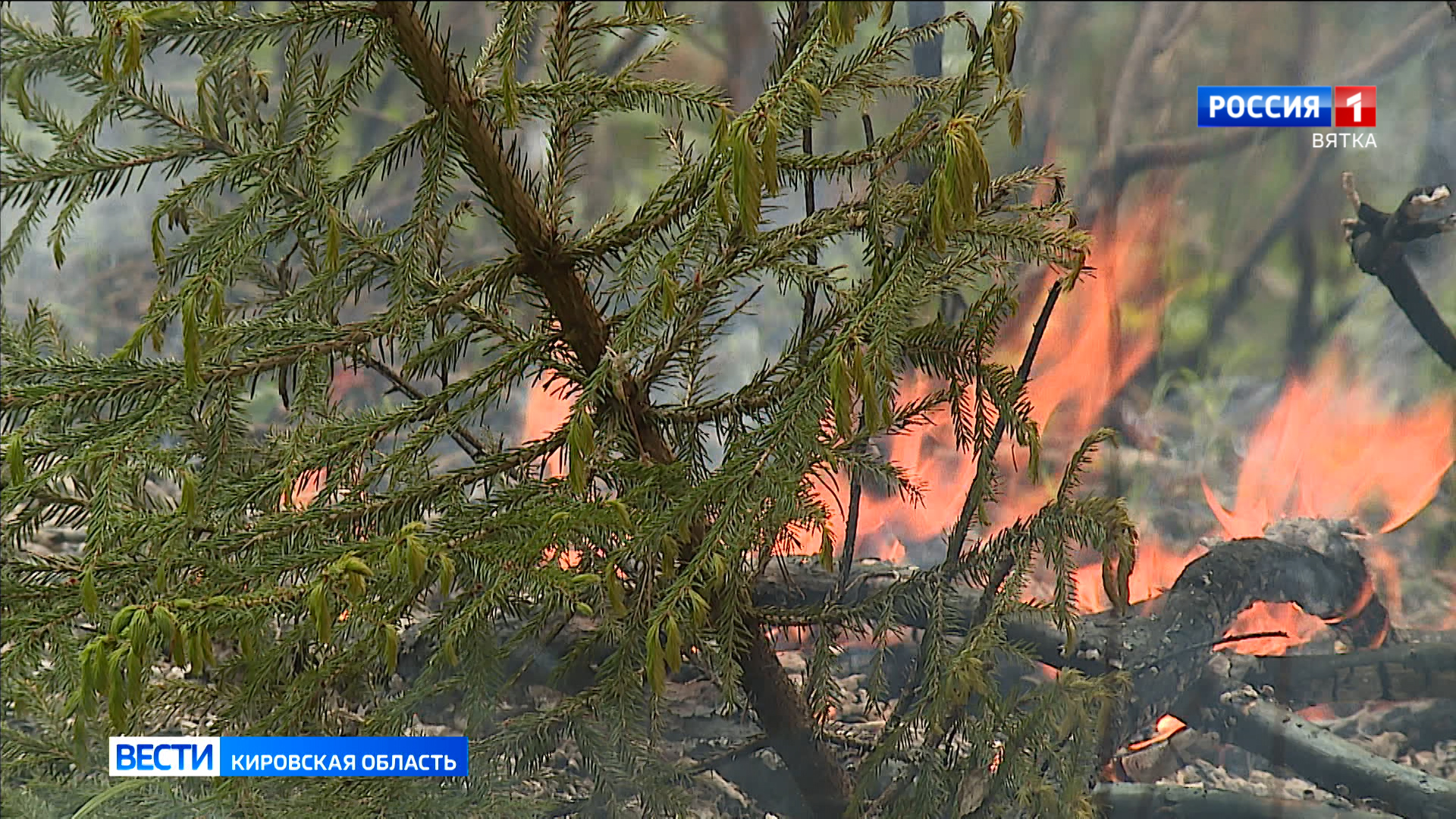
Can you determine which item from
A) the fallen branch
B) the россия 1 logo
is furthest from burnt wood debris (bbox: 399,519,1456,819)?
the россия 1 logo

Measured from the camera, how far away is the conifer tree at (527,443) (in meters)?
0.81

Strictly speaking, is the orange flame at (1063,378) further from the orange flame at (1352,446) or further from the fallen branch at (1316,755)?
the fallen branch at (1316,755)

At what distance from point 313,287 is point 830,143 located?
57 cm

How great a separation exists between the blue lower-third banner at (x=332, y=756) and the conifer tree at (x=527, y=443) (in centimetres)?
1

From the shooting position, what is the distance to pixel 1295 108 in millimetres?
1145

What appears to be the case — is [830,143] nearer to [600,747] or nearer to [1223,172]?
[1223,172]

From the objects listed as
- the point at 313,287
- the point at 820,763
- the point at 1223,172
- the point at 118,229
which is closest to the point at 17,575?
the point at 313,287

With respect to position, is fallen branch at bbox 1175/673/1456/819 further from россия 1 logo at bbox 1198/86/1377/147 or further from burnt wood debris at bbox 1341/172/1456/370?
россия 1 logo at bbox 1198/86/1377/147

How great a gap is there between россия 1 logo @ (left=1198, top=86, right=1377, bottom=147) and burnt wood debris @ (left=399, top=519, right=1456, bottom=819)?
385 mm

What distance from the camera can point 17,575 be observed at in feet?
3.22

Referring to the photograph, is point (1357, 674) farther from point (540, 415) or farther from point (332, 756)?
point (332, 756)

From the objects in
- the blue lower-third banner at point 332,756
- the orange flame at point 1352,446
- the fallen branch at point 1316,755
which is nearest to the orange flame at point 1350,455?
the orange flame at point 1352,446

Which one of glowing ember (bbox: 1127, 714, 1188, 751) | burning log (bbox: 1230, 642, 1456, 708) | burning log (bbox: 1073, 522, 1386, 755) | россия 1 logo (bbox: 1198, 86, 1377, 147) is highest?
россия 1 logo (bbox: 1198, 86, 1377, 147)

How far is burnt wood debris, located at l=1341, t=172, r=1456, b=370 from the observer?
1139mm
